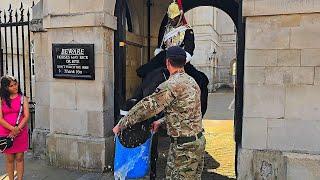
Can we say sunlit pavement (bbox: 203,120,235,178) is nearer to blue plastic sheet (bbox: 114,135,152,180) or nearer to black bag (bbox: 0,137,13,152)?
blue plastic sheet (bbox: 114,135,152,180)

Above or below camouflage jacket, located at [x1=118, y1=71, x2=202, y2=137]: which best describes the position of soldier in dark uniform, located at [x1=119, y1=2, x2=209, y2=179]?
above

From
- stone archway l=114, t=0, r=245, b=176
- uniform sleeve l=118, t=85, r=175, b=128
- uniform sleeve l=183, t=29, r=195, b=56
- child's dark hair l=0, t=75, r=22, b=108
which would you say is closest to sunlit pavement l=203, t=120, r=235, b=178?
stone archway l=114, t=0, r=245, b=176

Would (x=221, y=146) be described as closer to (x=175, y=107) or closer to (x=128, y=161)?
(x=128, y=161)

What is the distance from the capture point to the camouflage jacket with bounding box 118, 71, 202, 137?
Answer: 307 centimetres

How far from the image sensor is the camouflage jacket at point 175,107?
121 inches

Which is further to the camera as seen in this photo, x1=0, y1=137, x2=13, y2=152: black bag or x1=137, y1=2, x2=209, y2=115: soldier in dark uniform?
x1=137, y1=2, x2=209, y2=115: soldier in dark uniform

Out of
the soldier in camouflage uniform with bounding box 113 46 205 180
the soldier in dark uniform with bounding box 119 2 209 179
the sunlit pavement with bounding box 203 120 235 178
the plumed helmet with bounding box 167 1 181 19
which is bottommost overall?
the sunlit pavement with bounding box 203 120 235 178

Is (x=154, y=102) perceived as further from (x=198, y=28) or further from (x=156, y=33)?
(x=198, y=28)

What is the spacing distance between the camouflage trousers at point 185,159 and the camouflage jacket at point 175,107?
0.12m

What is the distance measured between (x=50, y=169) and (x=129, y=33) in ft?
11.2

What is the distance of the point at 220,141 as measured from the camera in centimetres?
805

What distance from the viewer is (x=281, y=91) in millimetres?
4297

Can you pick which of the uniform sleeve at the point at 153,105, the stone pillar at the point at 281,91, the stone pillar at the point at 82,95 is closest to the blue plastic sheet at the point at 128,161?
the uniform sleeve at the point at 153,105

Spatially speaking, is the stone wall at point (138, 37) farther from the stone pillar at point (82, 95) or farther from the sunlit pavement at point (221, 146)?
the sunlit pavement at point (221, 146)
